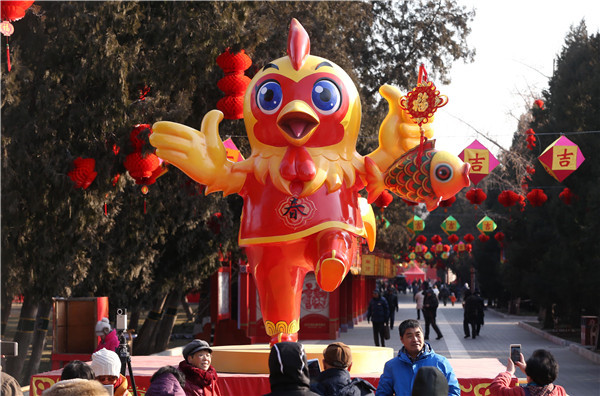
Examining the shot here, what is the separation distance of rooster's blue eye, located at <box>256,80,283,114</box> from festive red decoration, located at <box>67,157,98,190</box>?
3.57 meters

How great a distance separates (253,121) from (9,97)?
3.32 metres

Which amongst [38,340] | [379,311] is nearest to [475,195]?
[379,311]

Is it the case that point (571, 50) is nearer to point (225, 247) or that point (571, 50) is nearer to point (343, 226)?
point (225, 247)

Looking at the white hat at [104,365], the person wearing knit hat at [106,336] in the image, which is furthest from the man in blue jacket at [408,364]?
the person wearing knit hat at [106,336]

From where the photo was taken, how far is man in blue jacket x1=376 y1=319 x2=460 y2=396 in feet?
18.7

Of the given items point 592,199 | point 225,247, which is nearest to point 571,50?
point 592,199

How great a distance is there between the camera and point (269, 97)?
10039mm

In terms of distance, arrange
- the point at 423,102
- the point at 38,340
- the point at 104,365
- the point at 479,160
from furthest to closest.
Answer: the point at 38,340 → the point at 479,160 → the point at 423,102 → the point at 104,365

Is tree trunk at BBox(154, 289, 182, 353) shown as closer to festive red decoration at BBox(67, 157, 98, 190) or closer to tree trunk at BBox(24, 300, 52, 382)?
tree trunk at BBox(24, 300, 52, 382)

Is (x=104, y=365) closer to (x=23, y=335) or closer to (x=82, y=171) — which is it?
(x=82, y=171)

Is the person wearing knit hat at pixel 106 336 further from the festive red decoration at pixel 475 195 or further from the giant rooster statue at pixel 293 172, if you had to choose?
the festive red decoration at pixel 475 195

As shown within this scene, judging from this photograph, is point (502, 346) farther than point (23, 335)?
Yes

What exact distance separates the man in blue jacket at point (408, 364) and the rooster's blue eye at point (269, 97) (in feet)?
15.6

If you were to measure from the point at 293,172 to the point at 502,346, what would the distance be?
596 inches
